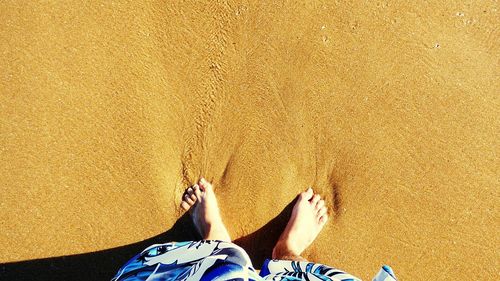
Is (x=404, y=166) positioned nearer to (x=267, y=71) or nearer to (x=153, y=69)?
(x=267, y=71)

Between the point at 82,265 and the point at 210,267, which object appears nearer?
the point at 210,267

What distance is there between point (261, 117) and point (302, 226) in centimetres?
55

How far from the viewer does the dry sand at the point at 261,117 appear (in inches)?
86.7

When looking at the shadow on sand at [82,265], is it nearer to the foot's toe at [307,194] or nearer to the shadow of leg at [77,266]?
the shadow of leg at [77,266]

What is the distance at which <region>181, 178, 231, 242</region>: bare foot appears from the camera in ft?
7.39

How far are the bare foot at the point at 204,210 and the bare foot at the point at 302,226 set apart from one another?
27 cm

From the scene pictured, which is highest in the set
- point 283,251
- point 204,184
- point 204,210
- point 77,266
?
point 204,184

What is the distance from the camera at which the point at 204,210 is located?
7.45 feet

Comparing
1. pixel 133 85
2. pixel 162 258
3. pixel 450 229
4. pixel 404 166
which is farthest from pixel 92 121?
pixel 450 229

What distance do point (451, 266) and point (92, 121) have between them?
180 centimetres

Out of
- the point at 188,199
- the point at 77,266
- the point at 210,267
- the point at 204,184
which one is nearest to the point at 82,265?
the point at 77,266

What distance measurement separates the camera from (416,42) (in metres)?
2.21

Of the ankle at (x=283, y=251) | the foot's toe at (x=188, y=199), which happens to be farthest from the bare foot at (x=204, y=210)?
the ankle at (x=283, y=251)

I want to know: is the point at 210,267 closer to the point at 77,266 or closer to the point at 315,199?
the point at 315,199
